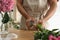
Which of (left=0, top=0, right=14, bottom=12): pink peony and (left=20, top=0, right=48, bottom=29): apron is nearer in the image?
(left=0, top=0, right=14, bottom=12): pink peony

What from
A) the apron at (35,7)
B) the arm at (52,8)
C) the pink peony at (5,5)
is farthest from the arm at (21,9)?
the pink peony at (5,5)

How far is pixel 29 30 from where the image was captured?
1433 millimetres

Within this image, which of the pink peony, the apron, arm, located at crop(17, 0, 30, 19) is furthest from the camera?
the apron

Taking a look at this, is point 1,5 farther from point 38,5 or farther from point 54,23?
point 54,23

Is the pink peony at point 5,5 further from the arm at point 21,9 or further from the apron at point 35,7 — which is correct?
the apron at point 35,7

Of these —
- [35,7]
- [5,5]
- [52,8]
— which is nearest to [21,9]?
[35,7]

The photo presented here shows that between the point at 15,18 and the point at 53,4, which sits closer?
the point at 53,4

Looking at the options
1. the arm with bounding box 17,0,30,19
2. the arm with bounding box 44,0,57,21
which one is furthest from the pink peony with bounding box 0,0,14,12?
the arm with bounding box 44,0,57,21

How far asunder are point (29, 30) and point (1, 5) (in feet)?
1.29

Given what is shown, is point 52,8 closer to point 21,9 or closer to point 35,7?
point 35,7

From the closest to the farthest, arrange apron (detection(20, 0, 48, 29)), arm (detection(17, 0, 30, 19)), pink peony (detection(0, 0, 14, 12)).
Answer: pink peony (detection(0, 0, 14, 12))
arm (detection(17, 0, 30, 19))
apron (detection(20, 0, 48, 29))

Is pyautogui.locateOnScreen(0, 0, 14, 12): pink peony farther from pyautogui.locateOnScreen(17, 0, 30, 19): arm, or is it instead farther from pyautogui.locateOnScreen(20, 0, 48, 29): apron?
pyautogui.locateOnScreen(20, 0, 48, 29): apron

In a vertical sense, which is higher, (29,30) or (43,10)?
(43,10)

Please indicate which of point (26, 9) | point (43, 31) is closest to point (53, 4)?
point (26, 9)
